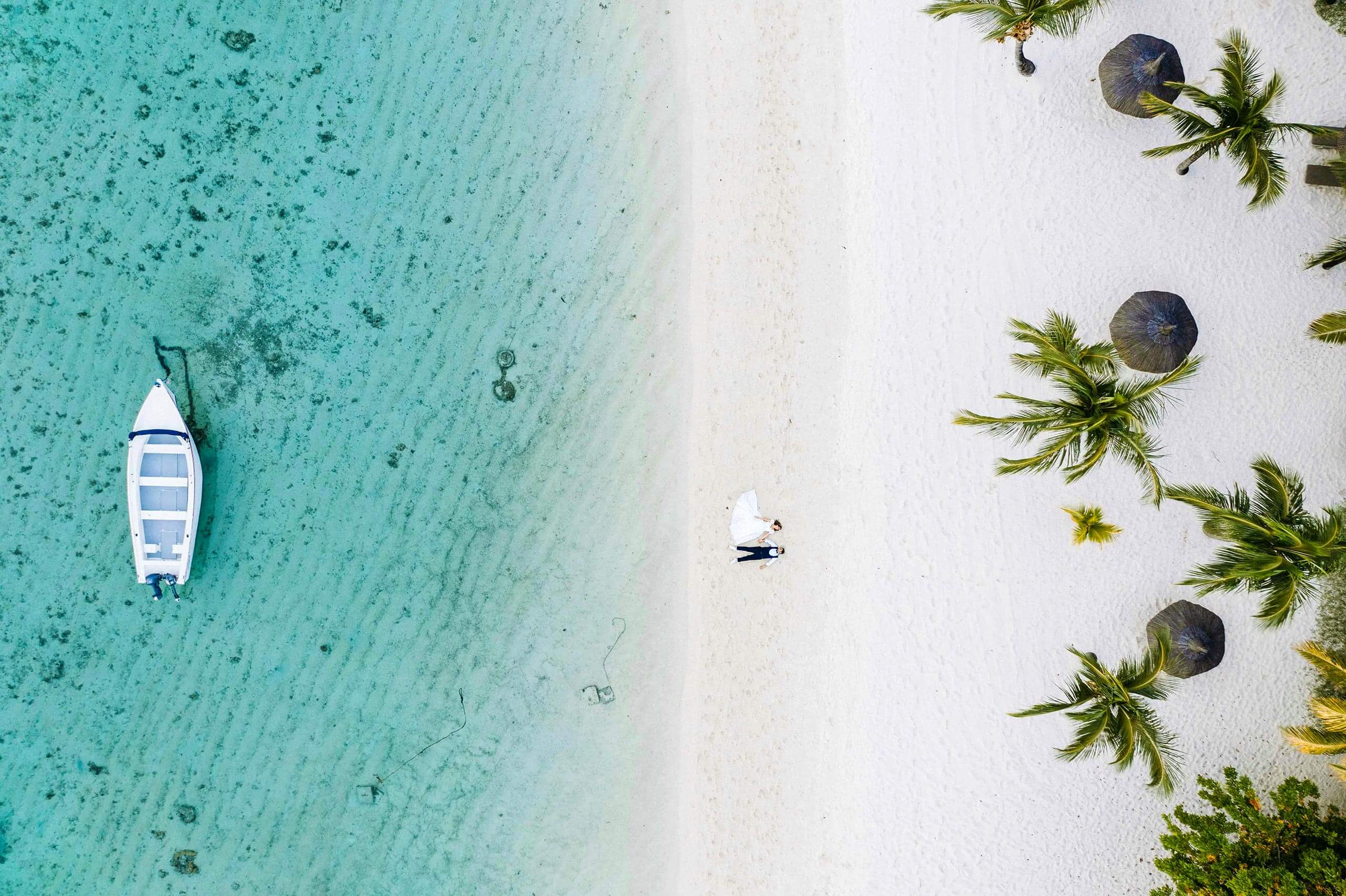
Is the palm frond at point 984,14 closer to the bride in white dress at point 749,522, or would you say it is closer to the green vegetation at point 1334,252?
the green vegetation at point 1334,252

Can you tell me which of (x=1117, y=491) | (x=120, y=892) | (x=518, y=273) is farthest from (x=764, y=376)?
(x=120, y=892)

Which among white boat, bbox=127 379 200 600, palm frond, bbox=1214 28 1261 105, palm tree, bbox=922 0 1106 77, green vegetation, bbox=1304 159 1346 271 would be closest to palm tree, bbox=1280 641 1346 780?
green vegetation, bbox=1304 159 1346 271

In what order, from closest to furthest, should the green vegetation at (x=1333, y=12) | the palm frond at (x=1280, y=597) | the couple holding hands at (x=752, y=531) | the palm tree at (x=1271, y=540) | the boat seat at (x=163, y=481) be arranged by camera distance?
the palm tree at (x=1271, y=540) < the palm frond at (x=1280, y=597) < the green vegetation at (x=1333, y=12) < the boat seat at (x=163, y=481) < the couple holding hands at (x=752, y=531)

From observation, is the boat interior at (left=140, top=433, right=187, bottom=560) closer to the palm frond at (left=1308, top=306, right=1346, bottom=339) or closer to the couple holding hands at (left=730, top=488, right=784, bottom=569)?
the couple holding hands at (left=730, top=488, right=784, bottom=569)

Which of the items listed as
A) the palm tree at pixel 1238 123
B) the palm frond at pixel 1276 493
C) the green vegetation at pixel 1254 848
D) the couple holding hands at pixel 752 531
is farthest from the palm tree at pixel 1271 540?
the couple holding hands at pixel 752 531

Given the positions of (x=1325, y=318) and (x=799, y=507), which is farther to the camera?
(x=799, y=507)

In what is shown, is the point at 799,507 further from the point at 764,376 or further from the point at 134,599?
the point at 134,599
